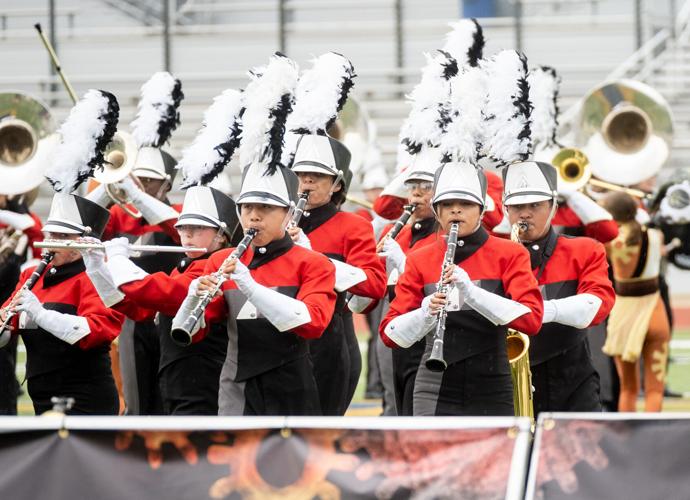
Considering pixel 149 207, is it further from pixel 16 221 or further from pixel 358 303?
pixel 16 221

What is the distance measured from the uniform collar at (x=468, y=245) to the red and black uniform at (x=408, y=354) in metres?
0.54

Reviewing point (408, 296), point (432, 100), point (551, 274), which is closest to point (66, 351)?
point (408, 296)

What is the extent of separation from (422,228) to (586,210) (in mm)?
1232

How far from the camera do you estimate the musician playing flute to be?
5262mm

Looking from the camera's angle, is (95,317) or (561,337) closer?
(95,317)

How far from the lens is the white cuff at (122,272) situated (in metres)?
5.57

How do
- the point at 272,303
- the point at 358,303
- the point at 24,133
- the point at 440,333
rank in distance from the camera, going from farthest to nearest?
the point at 24,133 → the point at 358,303 → the point at 272,303 → the point at 440,333

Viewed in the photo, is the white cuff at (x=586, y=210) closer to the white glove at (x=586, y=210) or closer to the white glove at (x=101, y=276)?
the white glove at (x=586, y=210)

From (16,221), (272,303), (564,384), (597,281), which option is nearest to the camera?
(272,303)

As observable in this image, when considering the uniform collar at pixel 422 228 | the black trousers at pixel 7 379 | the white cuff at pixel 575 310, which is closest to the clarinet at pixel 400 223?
the uniform collar at pixel 422 228

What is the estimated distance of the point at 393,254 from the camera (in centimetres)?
675

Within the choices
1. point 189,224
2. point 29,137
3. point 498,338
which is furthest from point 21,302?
point 29,137

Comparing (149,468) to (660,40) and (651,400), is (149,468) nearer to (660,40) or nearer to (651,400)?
(651,400)

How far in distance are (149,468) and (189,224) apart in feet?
8.49
